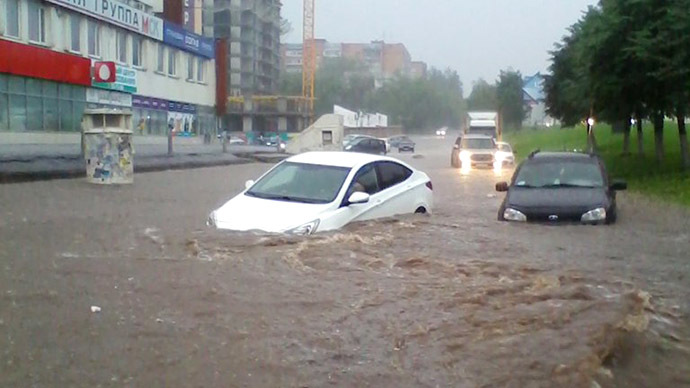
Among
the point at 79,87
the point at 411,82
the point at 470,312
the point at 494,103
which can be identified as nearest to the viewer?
the point at 470,312

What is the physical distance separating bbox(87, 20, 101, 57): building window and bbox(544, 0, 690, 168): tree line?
20969 millimetres

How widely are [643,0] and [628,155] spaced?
1768cm

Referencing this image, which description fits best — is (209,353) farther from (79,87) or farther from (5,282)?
(79,87)

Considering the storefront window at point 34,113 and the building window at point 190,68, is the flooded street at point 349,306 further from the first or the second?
the building window at point 190,68

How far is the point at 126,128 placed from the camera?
25.3 m

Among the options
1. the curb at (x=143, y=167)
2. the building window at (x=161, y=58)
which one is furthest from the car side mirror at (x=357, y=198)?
the building window at (x=161, y=58)

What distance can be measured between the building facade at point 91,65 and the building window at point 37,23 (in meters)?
0.04

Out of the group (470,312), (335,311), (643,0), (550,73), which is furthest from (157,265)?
(550,73)

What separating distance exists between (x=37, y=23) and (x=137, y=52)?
10.7 meters

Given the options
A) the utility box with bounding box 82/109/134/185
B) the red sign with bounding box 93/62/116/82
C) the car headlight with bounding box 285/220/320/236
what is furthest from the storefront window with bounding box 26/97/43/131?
the car headlight with bounding box 285/220/320/236

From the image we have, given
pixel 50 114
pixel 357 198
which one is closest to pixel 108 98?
pixel 50 114

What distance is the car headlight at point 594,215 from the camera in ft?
43.5

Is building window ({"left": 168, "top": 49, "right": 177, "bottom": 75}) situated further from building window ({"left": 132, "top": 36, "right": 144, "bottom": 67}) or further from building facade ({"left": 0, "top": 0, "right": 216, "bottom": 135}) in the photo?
building window ({"left": 132, "top": 36, "right": 144, "bottom": 67})

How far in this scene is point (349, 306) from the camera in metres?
8.08
